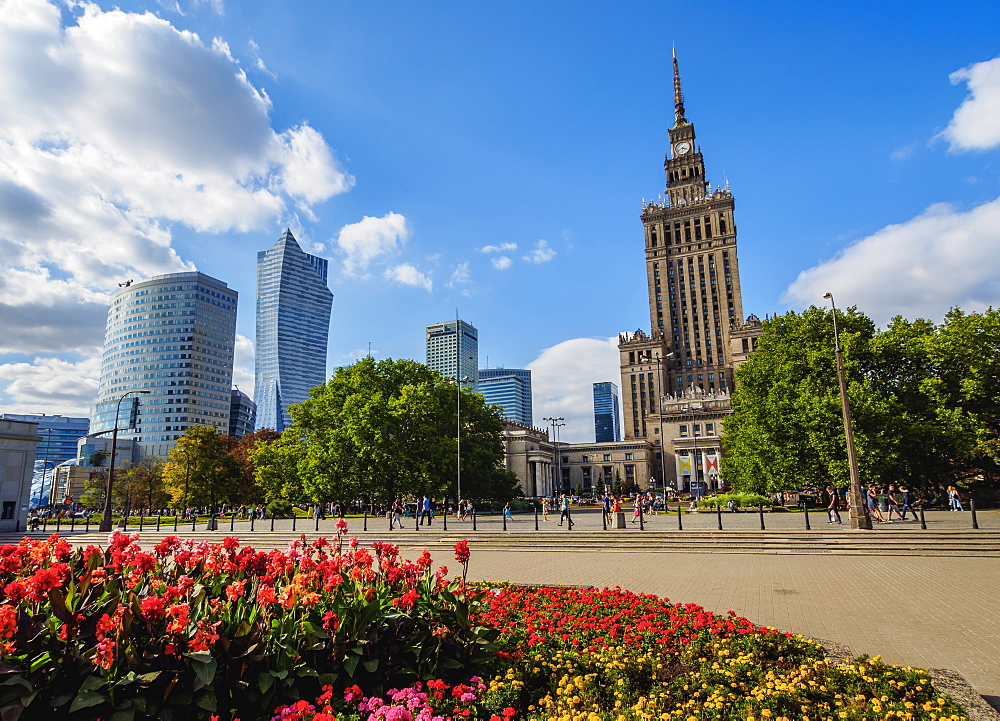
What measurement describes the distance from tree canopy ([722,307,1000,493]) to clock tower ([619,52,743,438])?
80.6 metres

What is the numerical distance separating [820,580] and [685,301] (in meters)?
119

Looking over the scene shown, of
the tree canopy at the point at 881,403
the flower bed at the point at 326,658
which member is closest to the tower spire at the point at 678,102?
the tree canopy at the point at 881,403

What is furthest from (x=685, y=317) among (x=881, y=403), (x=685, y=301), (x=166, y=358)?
(x=166, y=358)

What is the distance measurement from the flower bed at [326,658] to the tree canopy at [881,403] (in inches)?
1192

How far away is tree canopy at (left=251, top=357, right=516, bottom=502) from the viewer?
4409cm

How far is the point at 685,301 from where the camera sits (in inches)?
5064

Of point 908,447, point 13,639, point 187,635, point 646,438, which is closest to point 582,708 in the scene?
point 187,635

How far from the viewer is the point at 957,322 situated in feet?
117

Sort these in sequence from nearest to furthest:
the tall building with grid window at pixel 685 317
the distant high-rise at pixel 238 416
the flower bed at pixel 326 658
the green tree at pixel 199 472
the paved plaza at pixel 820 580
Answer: the flower bed at pixel 326 658, the paved plaza at pixel 820 580, the green tree at pixel 199 472, the tall building with grid window at pixel 685 317, the distant high-rise at pixel 238 416

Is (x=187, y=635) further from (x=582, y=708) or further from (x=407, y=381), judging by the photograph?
(x=407, y=381)

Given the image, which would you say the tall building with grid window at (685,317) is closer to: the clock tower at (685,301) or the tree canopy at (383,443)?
the clock tower at (685,301)

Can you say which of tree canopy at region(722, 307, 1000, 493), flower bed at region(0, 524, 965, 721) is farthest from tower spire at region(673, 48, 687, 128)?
flower bed at region(0, 524, 965, 721)

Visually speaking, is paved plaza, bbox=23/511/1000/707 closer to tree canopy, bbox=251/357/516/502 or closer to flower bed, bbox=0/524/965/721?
flower bed, bbox=0/524/965/721

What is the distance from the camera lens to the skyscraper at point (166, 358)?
156250mm
